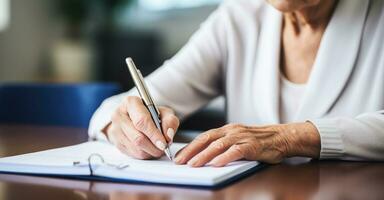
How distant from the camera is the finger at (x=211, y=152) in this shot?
2.48ft

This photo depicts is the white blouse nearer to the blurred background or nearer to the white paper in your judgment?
the white paper

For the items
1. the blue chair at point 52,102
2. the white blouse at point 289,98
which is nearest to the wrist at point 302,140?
the white blouse at point 289,98

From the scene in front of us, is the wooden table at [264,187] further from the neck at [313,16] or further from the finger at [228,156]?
the neck at [313,16]

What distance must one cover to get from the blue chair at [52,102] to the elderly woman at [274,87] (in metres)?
0.38

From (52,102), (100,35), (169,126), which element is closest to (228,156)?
(169,126)

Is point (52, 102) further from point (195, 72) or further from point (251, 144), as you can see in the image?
point (251, 144)

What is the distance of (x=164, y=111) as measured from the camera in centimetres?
93

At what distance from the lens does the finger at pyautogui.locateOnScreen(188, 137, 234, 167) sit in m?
0.75

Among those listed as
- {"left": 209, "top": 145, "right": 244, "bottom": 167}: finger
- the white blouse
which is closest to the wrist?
{"left": 209, "top": 145, "right": 244, "bottom": 167}: finger

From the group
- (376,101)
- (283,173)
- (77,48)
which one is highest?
(77,48)

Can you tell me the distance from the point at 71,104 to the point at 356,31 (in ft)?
2.99

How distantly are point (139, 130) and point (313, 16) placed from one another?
573mm

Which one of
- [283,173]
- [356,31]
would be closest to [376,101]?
[356,31]

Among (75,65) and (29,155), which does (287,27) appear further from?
(75,65)
